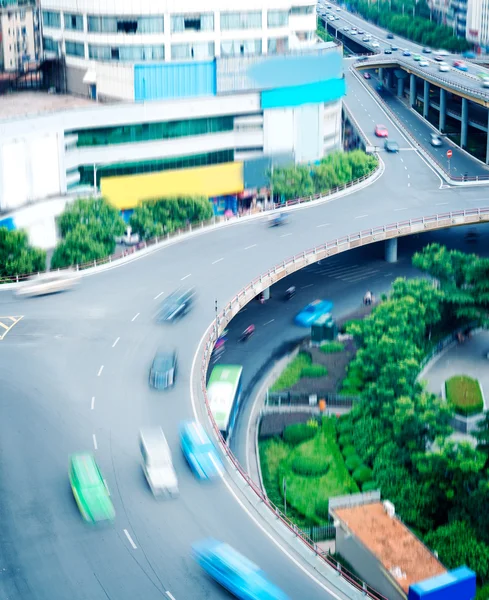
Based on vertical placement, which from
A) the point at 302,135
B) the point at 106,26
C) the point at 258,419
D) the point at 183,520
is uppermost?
the point at 106,26

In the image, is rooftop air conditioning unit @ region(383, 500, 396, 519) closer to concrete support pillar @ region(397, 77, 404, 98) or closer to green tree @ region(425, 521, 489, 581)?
green tree @ region(425, 521, 489, 581)

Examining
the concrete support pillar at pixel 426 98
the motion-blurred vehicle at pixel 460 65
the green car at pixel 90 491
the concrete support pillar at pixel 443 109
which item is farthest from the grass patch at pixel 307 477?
the motion-blurred vehicle at pixel 460 65

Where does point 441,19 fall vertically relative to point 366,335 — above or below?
above

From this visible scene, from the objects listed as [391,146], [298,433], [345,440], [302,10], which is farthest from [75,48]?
[345,440]

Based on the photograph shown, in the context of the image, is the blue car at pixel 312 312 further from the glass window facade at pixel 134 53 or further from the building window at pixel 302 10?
the building window at pixel 302 10

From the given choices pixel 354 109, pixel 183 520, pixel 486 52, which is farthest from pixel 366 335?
pixel 486 52

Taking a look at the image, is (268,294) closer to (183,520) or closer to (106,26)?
(106,26)

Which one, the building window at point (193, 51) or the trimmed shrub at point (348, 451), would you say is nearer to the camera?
the trimmed shrub at point (348, 451)
